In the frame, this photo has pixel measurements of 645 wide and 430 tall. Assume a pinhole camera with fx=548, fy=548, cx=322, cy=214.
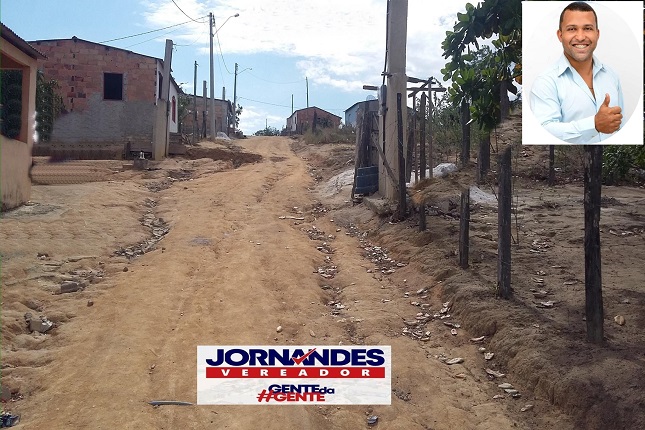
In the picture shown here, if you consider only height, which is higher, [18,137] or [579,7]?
[579,7]

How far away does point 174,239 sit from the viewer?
8625mm

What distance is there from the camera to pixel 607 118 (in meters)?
3.54

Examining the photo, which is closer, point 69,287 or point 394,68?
point 69,287

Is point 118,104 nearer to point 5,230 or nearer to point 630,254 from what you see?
point 5,230

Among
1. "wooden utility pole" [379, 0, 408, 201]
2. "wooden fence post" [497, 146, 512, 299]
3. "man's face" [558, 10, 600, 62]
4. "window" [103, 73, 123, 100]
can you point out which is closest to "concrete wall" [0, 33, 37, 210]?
"wooden utility pole" [379, 0, 408, 201]

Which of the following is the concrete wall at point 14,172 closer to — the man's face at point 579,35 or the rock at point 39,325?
the rock at point 39,325

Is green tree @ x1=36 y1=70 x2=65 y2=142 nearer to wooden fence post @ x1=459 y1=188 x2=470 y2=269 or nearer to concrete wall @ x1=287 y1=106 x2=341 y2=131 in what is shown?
wooden fence post @ x1=459 y1=188 x2=470 y2=269

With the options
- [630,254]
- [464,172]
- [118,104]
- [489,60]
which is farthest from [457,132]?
[118,104]

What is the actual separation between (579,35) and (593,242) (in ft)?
5.05

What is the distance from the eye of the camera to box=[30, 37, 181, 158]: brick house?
2030 centimetres

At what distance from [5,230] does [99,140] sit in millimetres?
13660

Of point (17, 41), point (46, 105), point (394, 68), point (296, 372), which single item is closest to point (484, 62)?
point (296, 372)

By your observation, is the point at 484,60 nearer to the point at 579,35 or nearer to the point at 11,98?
the point at 579,35

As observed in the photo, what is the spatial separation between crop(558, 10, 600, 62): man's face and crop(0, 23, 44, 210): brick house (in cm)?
837
